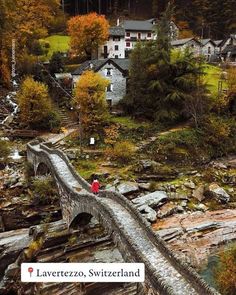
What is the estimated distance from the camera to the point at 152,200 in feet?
119

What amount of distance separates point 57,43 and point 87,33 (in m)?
16.9

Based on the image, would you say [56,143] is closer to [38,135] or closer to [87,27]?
[38,135]

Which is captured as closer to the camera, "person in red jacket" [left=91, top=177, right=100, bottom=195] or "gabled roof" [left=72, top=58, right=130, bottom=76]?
"person in red jacket" [left=91, top=177, right=100, bottom=195]

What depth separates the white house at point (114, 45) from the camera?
80.1m

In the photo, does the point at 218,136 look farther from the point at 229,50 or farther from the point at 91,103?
the point at 229,50

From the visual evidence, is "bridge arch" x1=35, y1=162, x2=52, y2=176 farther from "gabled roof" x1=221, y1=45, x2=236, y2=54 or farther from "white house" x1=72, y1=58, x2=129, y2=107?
"gabled roof" x1=221, y1=45, x2=236, y2=54

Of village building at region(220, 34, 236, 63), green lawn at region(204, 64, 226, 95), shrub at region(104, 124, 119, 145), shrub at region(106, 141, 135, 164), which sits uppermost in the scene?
village building at region(220, 34, 236, 63)

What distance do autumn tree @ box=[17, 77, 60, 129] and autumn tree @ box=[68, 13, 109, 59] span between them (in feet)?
83.3

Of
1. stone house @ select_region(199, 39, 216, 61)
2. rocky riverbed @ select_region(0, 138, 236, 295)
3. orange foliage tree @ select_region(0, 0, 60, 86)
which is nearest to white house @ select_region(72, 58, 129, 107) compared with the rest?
orange foliage tree @ select_region(0, 0, 60, 86)

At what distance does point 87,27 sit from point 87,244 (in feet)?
182

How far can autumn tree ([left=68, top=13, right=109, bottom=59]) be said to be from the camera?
245 ft

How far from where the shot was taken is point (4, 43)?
63906 mm

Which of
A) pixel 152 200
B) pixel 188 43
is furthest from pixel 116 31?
pixel 152 200

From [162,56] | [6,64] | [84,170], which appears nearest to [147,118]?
[162,56]
